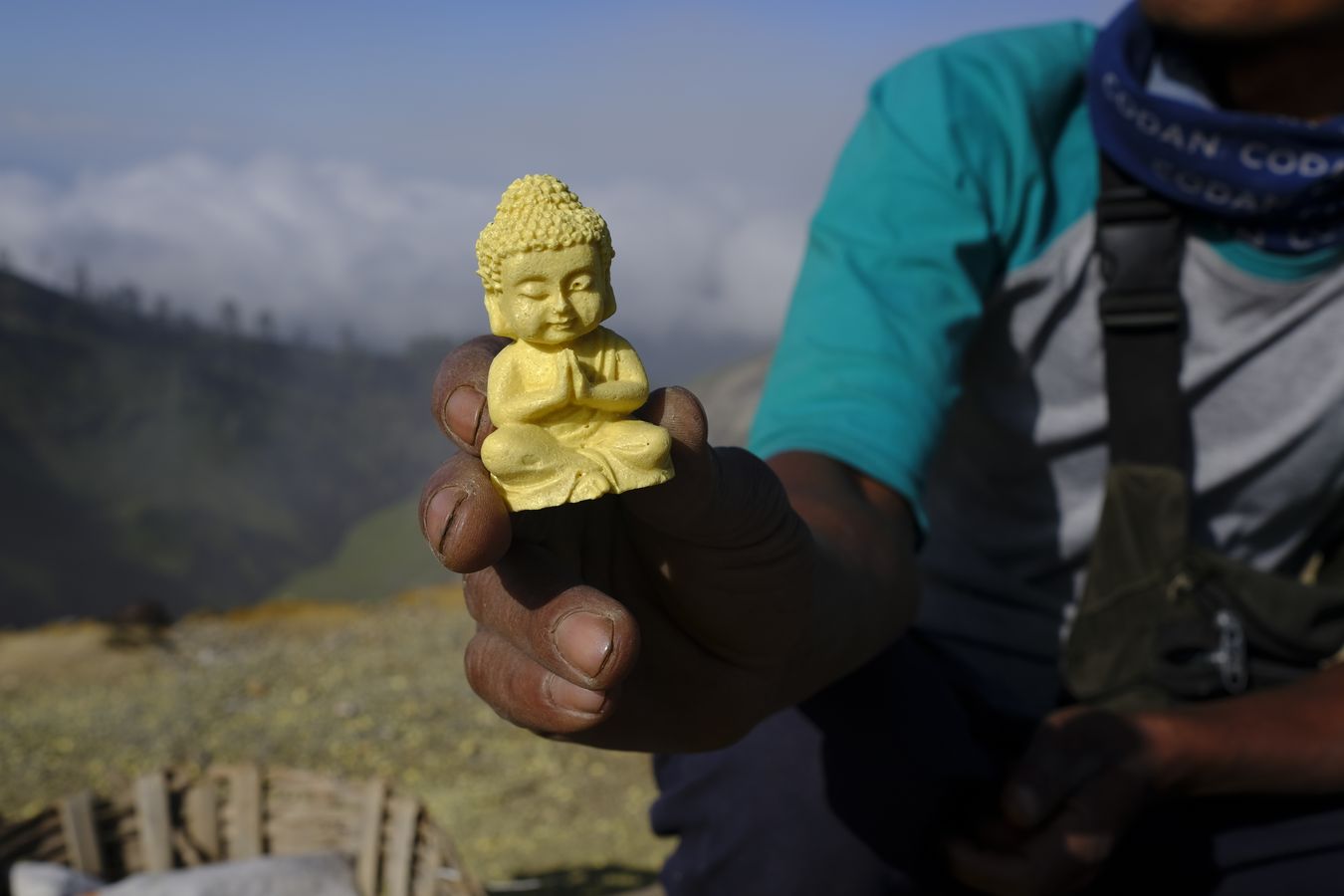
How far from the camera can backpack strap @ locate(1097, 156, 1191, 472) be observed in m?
2.55

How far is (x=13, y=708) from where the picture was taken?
5945 mm

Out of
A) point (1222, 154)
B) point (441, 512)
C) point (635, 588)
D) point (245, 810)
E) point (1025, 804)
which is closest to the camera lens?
point (441, 512)

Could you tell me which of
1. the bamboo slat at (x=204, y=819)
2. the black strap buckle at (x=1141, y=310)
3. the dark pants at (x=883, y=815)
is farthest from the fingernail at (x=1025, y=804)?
the bamboo slat at (x=204, y=819)

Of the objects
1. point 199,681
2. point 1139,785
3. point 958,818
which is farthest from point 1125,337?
point 199,681

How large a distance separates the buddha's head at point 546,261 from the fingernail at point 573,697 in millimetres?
470

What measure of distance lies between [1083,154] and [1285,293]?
1.94 ft

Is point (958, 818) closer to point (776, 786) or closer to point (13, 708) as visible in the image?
point (776, 786)

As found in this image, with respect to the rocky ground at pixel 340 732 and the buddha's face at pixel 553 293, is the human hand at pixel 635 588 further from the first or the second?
the rocky ground at pixel 340 732

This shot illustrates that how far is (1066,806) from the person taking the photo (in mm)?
2299

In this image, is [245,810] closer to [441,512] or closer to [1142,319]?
[441,512]

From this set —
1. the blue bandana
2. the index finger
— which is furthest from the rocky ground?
the blue bandana

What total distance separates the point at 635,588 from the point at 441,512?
0.47 meters

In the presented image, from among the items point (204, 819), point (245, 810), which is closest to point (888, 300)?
point (245, 810)

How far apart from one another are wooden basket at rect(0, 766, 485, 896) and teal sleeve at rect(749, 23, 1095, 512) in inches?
74.8
